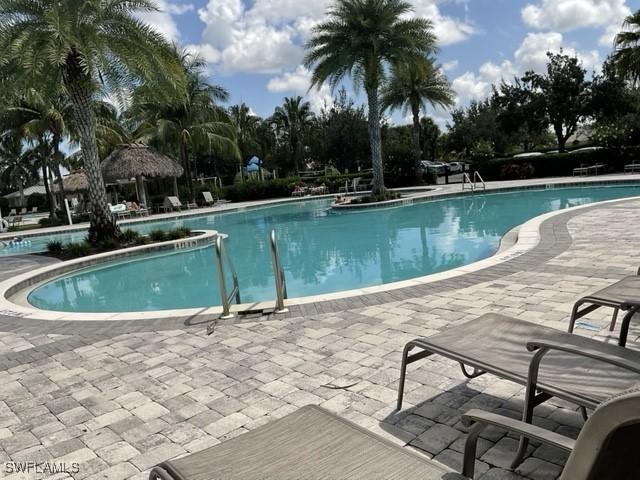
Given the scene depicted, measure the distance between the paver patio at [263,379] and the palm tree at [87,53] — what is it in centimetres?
780

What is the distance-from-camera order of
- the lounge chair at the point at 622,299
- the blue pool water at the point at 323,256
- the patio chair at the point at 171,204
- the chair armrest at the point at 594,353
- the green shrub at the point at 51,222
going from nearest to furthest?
the chair armrest at the point at 594,353
the lounge chair at the point at 622,299
the blue pool water at the point at 323,256
the green shrub at the point at 51,222
the patio chair at the point at 171,204

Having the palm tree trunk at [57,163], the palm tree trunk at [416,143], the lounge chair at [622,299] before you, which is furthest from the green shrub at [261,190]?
the lounge chair at [622,299]

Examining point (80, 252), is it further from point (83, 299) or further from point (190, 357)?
point (190, 357)

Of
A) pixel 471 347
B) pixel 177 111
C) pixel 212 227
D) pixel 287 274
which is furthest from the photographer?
pixel 177 111

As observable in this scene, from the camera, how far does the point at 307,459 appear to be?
5.94ft

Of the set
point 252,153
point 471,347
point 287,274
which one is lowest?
point 287,274

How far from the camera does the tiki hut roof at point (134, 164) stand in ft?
82.8

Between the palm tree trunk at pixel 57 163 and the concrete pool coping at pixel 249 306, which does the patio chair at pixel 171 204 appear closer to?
the palm tree trunk at pixel 57 163

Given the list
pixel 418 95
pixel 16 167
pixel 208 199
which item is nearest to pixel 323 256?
pixel 208 199

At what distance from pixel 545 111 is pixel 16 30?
1370 inches

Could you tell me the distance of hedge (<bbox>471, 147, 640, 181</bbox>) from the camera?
25.0 metres

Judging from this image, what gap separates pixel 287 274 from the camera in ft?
33.7

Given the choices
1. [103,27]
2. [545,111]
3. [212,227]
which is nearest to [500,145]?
[545,111]

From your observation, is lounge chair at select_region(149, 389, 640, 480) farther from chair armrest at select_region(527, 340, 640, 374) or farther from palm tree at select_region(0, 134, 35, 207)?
palm tree at select_region(0, 134, 35, 207)
